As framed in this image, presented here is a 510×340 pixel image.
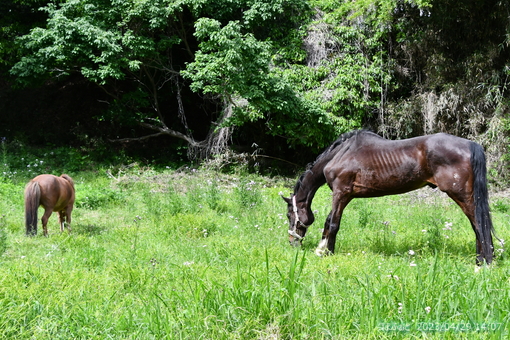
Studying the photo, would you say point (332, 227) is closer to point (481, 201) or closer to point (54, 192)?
point (481, 201)

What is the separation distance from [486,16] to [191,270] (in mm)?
12458

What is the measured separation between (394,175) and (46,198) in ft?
16.4

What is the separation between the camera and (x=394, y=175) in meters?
5.27

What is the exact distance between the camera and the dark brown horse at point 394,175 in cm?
477

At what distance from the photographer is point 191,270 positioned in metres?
4.25

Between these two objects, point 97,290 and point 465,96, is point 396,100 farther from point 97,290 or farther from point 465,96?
point 97,290

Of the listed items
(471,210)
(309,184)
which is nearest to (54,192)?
(309,184)

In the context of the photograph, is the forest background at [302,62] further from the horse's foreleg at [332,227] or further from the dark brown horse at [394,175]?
the horse's foreleg at [332,227]

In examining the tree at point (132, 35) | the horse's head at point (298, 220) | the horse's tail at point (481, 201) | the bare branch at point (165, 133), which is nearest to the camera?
the horse's tail at point (481, 201)
